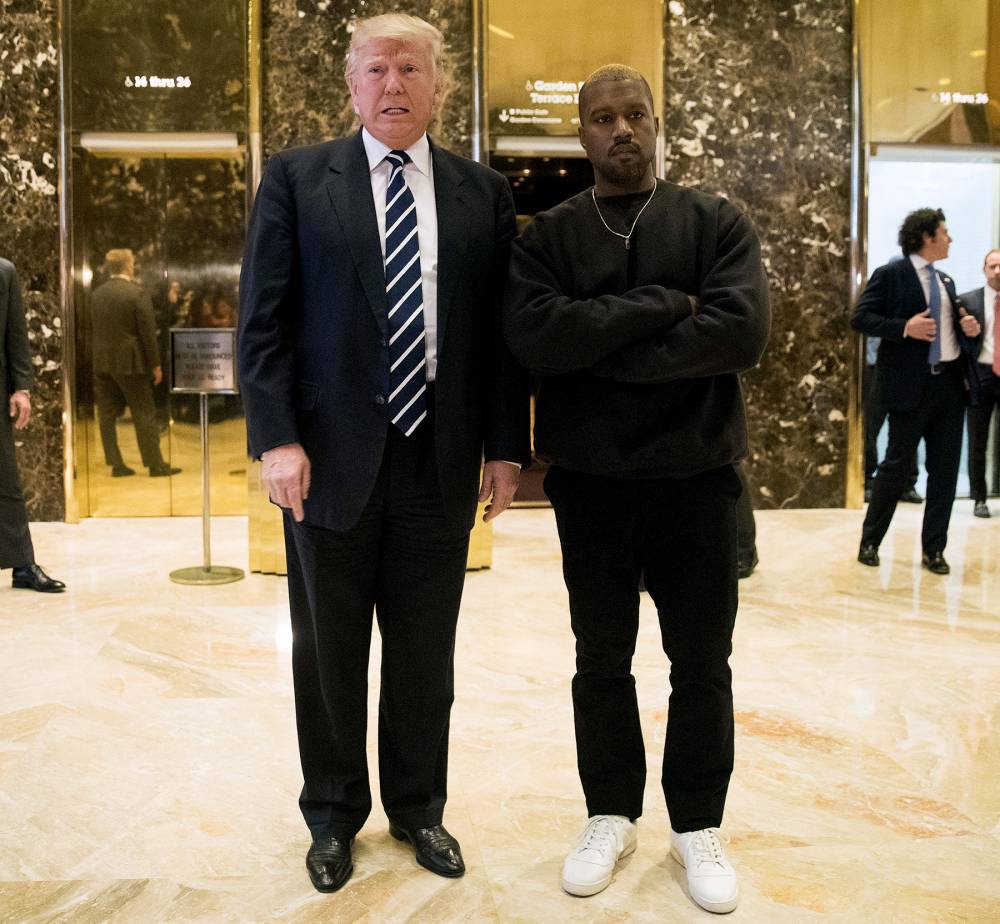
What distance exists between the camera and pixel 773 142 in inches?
295

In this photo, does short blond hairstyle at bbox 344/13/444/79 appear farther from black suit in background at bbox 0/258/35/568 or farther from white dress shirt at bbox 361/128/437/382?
black suit in background at bbox 0/258/35/568

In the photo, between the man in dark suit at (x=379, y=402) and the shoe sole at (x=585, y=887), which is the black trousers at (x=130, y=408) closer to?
the man in dark suit at (x=379, y=402)

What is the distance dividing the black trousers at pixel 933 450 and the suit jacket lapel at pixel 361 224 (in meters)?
4.12

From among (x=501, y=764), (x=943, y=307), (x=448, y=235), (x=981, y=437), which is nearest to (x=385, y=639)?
(x=501, y=764)

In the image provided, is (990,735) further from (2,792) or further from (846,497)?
(846,497)

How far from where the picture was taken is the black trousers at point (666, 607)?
217 centimetres

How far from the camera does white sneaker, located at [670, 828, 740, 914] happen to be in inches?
86.1

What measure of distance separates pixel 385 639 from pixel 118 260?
18.9ft

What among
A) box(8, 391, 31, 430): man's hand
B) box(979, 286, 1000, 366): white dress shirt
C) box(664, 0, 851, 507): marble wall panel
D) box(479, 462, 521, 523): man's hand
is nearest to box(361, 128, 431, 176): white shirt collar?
box(479, 462, 521, 523): man's hand

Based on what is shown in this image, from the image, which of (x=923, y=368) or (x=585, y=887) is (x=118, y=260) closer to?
(x=923, y=368)

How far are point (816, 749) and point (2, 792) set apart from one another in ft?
7.53

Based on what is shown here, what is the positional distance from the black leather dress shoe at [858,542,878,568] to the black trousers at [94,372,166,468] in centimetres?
478

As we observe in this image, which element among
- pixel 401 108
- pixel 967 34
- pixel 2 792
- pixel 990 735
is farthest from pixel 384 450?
pixel 967 34

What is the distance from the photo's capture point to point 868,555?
575 centimetres
